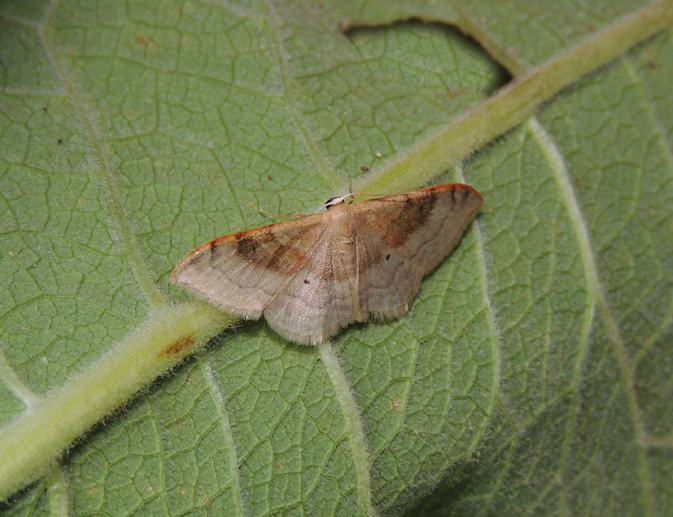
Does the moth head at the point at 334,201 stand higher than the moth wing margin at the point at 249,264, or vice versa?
the moth head at the point at 334,201

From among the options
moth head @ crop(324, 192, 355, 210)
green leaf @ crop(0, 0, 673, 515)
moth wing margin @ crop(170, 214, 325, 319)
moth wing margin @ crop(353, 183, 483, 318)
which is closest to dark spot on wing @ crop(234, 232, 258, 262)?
moth wing margin @ crop(170, 214, 325, 319)

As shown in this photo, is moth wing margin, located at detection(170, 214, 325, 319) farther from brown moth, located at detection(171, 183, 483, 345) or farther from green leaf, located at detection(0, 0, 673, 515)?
green leaf, located at detection(0, 0, 673, 515)

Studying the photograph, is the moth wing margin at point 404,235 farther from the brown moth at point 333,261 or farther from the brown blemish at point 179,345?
the brown blemish at point 179,345

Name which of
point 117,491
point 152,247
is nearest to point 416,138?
point 152,247

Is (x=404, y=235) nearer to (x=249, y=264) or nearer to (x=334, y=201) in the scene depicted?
(x=334, y=201)

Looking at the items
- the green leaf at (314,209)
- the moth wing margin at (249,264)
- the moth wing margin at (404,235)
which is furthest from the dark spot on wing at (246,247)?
the moth wing margin at (404,235)
